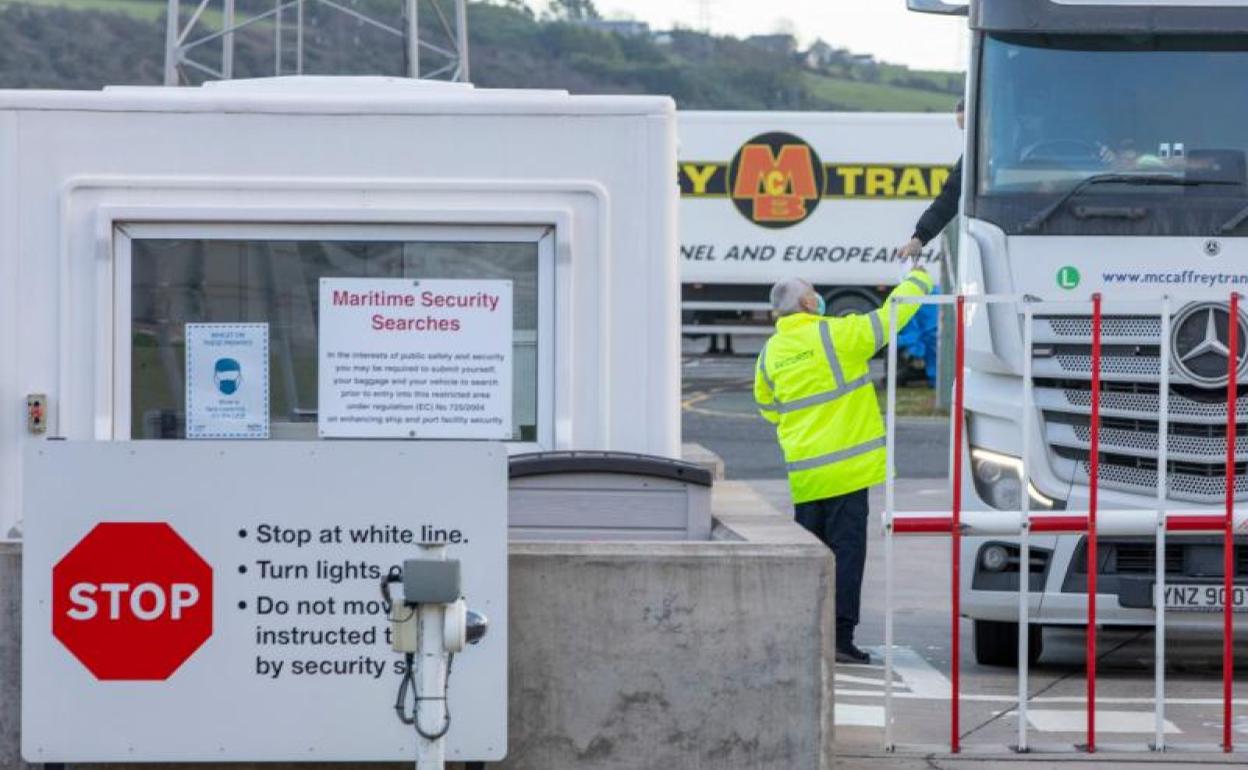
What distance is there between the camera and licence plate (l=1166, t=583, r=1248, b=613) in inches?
379

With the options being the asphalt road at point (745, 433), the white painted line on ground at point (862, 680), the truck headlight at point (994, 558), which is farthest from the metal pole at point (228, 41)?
the asphalt road at point (745, 433)

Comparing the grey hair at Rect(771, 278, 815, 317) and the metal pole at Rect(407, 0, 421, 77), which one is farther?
the metal pole at Rect(407, 0, 421, 77)

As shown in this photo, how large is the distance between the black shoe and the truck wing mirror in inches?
116

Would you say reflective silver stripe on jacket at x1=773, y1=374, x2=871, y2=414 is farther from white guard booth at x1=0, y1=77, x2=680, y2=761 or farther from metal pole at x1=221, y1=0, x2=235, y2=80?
metal pole at x1=221, y1=0, x2=235, y2=80

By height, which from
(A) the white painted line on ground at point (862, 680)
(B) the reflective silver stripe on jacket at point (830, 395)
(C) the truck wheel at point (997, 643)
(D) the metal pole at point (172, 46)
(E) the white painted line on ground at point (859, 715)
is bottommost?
(A) the white painted line on ground at point (862, 680)

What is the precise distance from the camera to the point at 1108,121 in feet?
33.4

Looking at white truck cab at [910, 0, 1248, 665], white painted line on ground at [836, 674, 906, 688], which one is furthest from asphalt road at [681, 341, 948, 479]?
white truck cab at [910, 0, 1248, 665]

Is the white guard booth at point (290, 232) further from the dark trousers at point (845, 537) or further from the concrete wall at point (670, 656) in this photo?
the dark trousers at point (845, 537)

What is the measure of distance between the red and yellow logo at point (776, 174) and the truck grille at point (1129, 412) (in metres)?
26.1

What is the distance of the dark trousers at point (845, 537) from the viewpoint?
10.7m

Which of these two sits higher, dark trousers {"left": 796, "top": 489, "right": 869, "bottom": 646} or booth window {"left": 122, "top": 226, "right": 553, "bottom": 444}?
booth window {"left": 122, "top": 226, "right": 553, "bottom": 444}

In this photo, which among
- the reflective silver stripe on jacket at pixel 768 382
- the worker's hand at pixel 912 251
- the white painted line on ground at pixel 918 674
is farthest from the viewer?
the reflective silver stripe on jacket at pixel 768 382

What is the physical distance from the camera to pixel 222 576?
22.1 ft

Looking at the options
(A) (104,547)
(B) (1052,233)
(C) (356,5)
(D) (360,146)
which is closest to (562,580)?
(A) (104,547)
